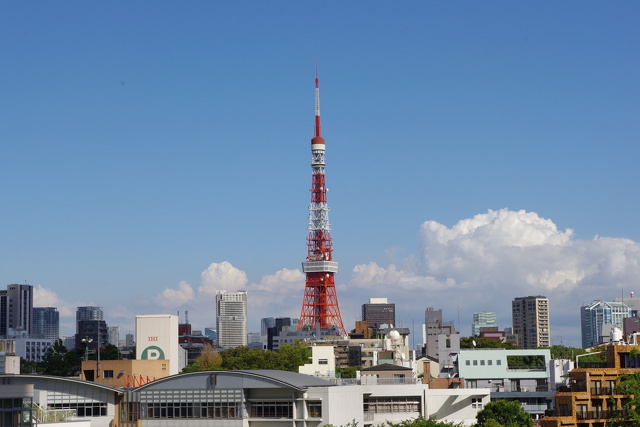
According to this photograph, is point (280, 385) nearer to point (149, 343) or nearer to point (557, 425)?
point (557, 425)

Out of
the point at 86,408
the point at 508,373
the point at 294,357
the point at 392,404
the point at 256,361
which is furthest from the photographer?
the point at 294,357

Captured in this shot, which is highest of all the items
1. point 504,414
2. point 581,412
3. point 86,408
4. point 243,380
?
point 243,380

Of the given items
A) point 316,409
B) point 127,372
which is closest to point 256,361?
point 127,372

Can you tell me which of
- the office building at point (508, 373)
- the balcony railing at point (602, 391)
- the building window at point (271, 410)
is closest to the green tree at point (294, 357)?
the office building at point (508, 373)

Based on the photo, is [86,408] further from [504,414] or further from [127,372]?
[504,414]

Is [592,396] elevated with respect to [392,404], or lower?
elevated

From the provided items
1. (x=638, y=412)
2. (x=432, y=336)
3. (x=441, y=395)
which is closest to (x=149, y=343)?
(x=441, y=395)

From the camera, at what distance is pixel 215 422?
217 ft

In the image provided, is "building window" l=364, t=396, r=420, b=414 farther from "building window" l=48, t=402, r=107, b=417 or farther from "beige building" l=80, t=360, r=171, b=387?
"beige building" l=80, t=360, r=171, b=387

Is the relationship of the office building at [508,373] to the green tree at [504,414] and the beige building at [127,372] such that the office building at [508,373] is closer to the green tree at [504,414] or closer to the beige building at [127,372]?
the green tree at [504,414]

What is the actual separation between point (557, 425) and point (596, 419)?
2863mm

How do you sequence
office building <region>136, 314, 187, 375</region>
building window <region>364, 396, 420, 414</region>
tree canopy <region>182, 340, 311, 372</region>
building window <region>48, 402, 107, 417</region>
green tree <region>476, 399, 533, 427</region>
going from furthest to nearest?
tree canopy <region>182, 340, 311, 372</region> < office building <region>136, 314, 187, 375</region> < building window <region>364, 396, 420, 414</region> < green tree <region>476, 399, 533, 427</region> < building window <region>48, 402, 107, 417</region>

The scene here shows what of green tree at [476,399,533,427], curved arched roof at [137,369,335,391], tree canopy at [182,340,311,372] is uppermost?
tree canopy at [182,340,311,372]

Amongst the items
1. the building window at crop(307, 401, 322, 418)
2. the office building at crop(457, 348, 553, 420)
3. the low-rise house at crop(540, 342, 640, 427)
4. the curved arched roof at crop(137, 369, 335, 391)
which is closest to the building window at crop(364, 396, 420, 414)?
the curved arched roof at crop(137, 369, 335, 391)
